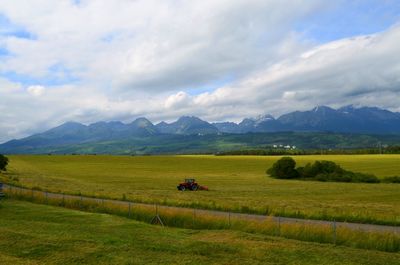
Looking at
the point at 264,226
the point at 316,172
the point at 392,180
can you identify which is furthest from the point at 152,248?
the point at 316,172

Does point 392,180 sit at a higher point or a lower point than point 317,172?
lower

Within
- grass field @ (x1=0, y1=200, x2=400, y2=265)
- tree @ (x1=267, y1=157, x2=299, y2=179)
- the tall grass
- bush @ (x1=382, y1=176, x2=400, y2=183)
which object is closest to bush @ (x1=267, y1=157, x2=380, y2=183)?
tree @ (x1=267, y1=157, x2=299, y2=179)

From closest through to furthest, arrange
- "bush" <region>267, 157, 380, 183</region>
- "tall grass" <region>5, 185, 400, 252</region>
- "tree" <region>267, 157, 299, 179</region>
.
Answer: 1. "tall grass" <region>5, 185, 400, 252</region>
2. "bush" <region>267, 157, 380, 183</region>
3. "tree" <region>267, 157, 299, 179</region>

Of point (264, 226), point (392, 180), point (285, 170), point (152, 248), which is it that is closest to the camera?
point (152, 248)

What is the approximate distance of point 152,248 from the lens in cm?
2000

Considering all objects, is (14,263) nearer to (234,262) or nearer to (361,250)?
(234,262)

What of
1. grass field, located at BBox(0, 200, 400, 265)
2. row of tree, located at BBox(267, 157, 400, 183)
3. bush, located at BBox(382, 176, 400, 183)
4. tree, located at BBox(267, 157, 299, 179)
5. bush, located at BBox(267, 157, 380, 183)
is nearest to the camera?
grass field, located at BBox(0, 200, 400, 265)

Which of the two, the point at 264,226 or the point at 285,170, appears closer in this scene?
the point at 264,226

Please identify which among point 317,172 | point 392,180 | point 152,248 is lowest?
point 392,180

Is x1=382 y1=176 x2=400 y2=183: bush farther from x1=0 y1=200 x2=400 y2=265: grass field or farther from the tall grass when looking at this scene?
x1=0 y1=200 x2=400 y2=265: grass field

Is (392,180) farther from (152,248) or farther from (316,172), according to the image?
(152,248)

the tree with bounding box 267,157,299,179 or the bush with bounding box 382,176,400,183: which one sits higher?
the tree with bounding box 267,157,299,179

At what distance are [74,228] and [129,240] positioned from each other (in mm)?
5202

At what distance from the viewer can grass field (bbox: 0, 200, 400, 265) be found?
1816cm
